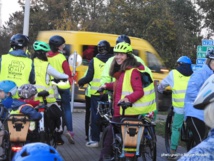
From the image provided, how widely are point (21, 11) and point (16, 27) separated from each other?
330 centimetres

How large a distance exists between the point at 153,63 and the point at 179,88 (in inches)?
372

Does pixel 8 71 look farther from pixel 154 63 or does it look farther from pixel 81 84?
pixel 154 63

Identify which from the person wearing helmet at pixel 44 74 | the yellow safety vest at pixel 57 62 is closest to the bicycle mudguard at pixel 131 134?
the person wearing helmet at pixel 44 74

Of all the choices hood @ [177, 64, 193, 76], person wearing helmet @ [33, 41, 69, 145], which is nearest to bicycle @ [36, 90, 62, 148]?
person wearing helmet @ [33, 41, 69, 145]

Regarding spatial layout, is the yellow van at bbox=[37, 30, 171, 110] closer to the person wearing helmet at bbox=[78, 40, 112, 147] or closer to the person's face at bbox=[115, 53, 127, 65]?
the person wearing helmet at bbox=[78, 40, 112, 147]

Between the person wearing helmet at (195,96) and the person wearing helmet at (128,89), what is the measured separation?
526 mm

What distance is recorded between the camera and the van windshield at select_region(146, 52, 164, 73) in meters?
17.1

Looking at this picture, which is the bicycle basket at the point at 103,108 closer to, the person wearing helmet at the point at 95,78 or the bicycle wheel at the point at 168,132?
the person wearing helmet at the point at 95,78

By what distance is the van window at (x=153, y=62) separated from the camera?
1714 centimetres

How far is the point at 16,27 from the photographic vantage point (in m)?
56.5

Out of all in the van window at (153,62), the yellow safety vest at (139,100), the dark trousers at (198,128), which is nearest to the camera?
the dark trousers at (198,128)

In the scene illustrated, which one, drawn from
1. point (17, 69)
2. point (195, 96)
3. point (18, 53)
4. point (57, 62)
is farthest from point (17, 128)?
point (57, 62)

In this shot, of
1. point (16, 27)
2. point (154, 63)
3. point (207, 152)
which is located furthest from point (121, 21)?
point (207, 152)

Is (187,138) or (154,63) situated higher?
(154,63)
